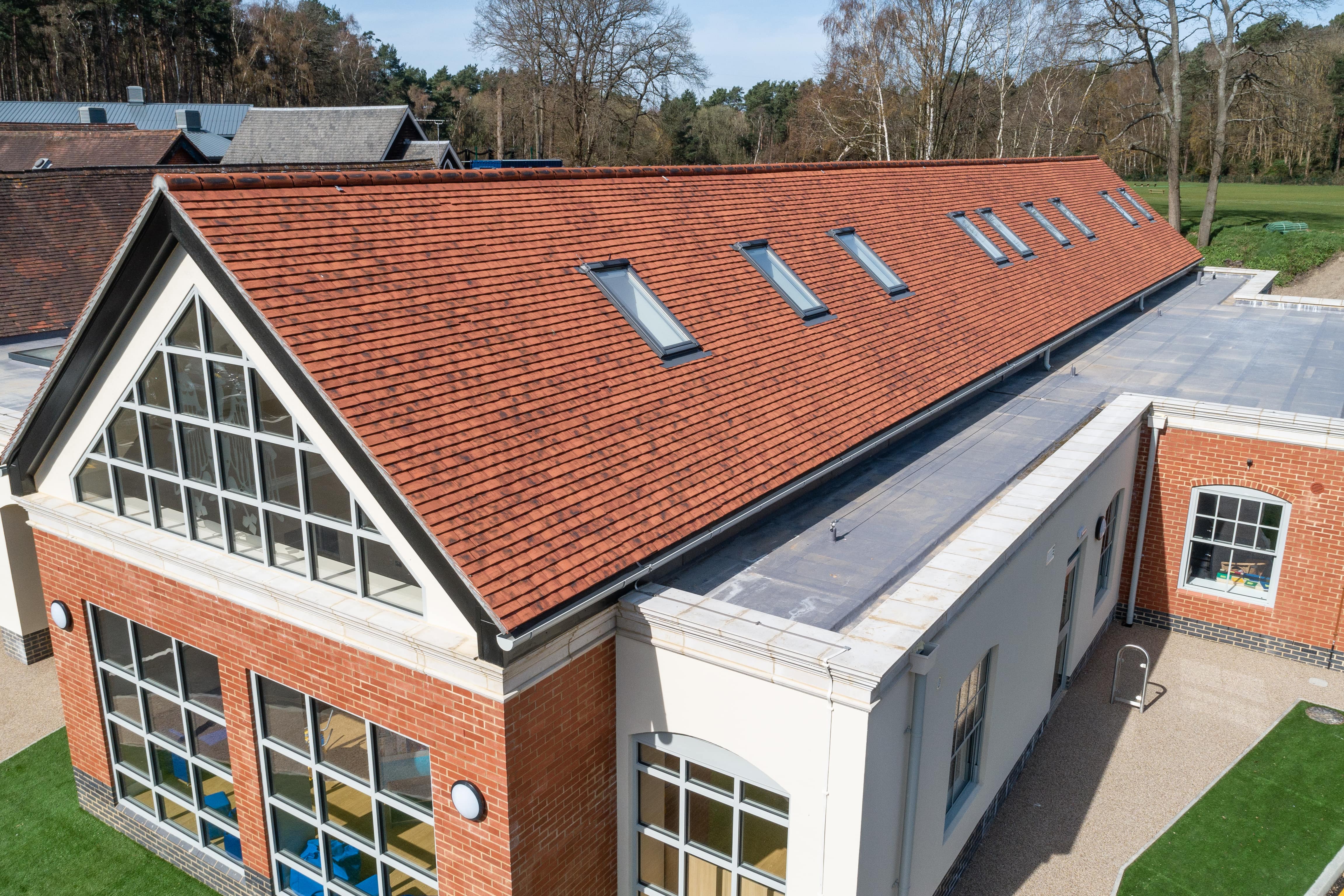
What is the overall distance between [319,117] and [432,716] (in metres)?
39.6

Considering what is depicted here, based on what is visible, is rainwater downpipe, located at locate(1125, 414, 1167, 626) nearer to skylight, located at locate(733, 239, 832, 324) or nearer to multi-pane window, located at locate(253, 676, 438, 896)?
skylight, located at locate(733, 239, 832, 324)

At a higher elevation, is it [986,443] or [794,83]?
[794,83]

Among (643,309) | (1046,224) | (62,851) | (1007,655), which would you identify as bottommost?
(62,851)

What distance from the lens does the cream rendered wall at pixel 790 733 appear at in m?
6.68

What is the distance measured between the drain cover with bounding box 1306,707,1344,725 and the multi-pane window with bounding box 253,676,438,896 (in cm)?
1101

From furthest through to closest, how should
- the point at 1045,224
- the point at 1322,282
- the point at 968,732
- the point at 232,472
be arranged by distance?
1. the point at 1322,282
2. the point at 1045,224
3. the point at 968,732
4. the point at 232,472

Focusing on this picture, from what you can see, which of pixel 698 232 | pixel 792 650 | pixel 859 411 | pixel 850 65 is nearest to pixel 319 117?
pixel 850 65

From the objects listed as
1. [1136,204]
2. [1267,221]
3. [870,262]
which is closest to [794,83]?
[1267,221]

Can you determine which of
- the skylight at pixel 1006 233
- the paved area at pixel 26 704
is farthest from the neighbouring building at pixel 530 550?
the skylight at pixel 1006 233

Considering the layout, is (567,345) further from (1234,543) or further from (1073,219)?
(1073,219)

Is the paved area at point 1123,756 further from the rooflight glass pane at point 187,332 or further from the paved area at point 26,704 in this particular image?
the paved area at point 26,704

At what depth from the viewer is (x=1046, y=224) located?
20406mm

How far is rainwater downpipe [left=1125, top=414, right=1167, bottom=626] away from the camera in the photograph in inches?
555

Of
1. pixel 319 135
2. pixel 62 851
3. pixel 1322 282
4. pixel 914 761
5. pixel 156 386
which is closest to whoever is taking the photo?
pixel 914 761
